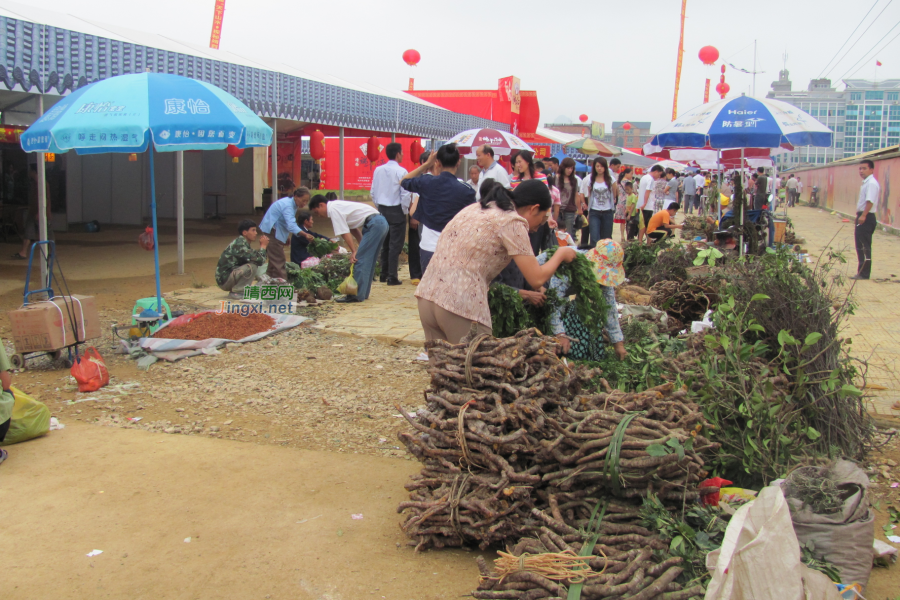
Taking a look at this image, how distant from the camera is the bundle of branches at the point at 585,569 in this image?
265 centimetres

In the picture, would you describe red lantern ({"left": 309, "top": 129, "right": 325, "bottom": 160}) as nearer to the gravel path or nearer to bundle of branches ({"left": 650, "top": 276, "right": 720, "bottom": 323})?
the gravel path

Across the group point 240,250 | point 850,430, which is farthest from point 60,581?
point 240,250

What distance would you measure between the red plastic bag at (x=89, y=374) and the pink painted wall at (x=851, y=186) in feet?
75.3

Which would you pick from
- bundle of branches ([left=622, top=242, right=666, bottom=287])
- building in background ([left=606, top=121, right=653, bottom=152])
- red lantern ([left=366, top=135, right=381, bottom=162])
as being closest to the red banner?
red lantern ([left=366, top=135, right=381, bottom=162])

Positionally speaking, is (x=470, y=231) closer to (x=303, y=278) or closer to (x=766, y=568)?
(x=766, y=568)

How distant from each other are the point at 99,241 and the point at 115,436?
11.1 metres

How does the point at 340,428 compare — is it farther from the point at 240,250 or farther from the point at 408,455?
the point at 240,250

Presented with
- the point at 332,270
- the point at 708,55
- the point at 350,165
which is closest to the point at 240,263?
the point at 332,270

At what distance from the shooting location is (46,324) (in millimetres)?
5746

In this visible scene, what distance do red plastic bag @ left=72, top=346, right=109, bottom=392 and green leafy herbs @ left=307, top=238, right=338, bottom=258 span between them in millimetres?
4560

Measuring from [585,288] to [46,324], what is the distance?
4.32 m

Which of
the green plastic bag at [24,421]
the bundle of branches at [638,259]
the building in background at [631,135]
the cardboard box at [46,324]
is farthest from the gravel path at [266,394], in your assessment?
the building in background at [631,135]

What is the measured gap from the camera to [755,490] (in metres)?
3.70

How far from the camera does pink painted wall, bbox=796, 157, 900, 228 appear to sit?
2222 centimetres
